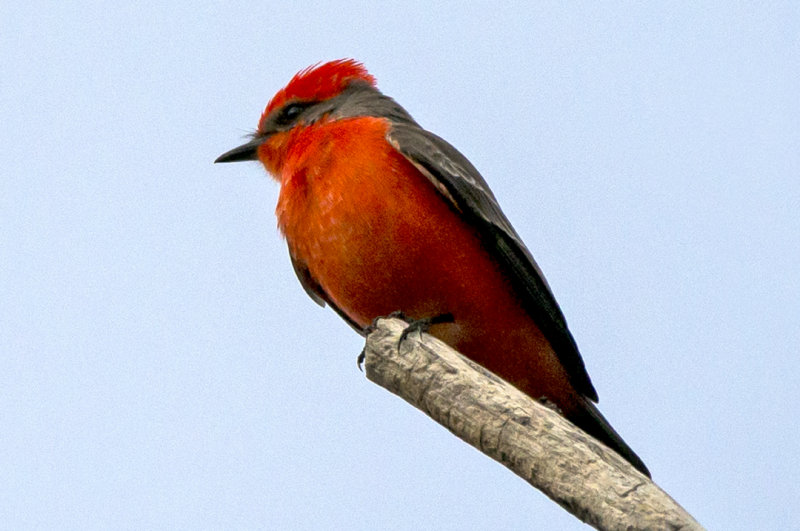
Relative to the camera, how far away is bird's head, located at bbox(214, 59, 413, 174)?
7855 mm

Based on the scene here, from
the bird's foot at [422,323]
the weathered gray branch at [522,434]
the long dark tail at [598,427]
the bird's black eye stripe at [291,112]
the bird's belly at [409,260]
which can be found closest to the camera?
the weathered gray branch at [522,434]

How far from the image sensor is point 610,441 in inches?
265

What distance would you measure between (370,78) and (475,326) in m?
2.74

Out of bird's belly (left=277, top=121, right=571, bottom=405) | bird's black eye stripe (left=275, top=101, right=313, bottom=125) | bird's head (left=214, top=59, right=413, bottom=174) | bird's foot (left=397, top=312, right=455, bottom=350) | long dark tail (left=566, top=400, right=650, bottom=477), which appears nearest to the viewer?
bird's foot (left=397, top=312, right=455, bottom=350)

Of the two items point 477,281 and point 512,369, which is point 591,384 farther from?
point 477,281

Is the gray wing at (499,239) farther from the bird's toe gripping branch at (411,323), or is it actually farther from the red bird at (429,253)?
the bird's toe gripping branch at (411,323)

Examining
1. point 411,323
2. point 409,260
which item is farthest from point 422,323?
point 409,260

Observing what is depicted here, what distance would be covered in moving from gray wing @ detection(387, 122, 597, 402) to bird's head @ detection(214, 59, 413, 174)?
1.01 metres

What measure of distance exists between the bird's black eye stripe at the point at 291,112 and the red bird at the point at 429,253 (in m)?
0.89

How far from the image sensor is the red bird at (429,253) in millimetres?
6480

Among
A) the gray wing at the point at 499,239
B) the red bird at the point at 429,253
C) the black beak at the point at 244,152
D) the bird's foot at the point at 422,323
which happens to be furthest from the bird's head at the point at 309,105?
the bird's foot at the point at 422,323

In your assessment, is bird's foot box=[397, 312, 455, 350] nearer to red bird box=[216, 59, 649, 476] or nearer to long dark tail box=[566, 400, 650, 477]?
red bird box=[216, 59, 649, 476]

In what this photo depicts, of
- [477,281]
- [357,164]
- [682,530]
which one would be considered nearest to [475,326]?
[477,281]

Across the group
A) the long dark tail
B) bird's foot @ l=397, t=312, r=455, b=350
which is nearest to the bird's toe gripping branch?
bird's foot @ l=397, t=312, r=455, b=350
